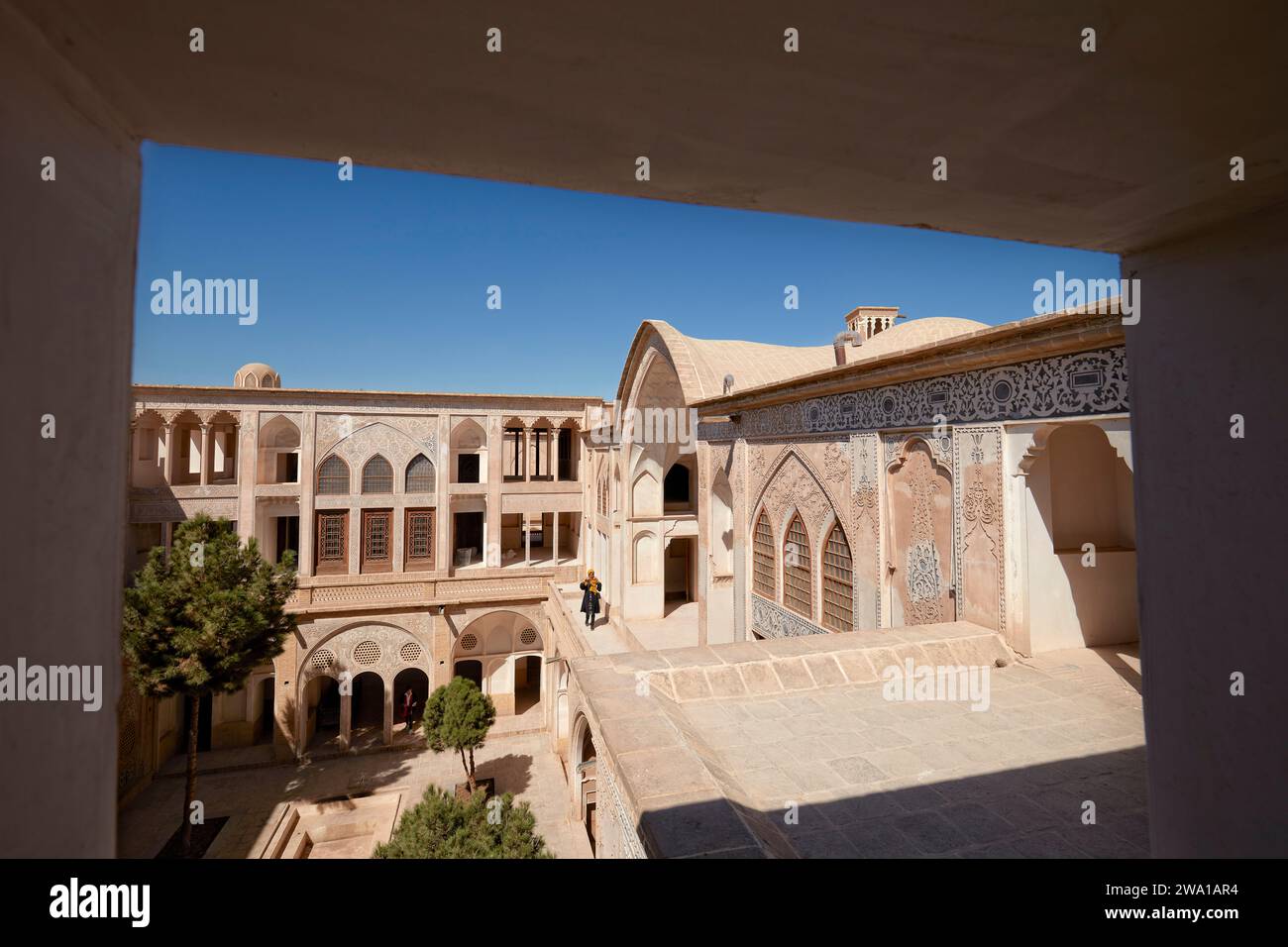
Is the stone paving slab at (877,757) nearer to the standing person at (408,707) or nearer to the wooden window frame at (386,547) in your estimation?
the standing person at (408,707)

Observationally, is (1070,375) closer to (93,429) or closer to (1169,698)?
(1169,698)

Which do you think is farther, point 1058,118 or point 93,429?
point 1058,118

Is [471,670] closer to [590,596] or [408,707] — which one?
[408,707]

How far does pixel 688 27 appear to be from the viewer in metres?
0.72

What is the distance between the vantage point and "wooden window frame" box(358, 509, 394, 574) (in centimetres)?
1600

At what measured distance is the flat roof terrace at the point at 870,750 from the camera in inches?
110

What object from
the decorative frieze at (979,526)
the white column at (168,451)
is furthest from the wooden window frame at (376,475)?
the decorative frieze at (979,526)

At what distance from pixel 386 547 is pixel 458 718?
6.10 meters

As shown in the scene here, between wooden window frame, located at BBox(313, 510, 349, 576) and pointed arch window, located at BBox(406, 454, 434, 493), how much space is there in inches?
67.9

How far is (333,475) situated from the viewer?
52.0 feet

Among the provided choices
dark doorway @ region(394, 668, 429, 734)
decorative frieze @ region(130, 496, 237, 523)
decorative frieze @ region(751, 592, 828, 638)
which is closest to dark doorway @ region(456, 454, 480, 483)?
dark doorway @ region(394, 668, 429, 734)

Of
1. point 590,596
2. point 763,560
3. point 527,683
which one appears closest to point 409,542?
point 527,683
